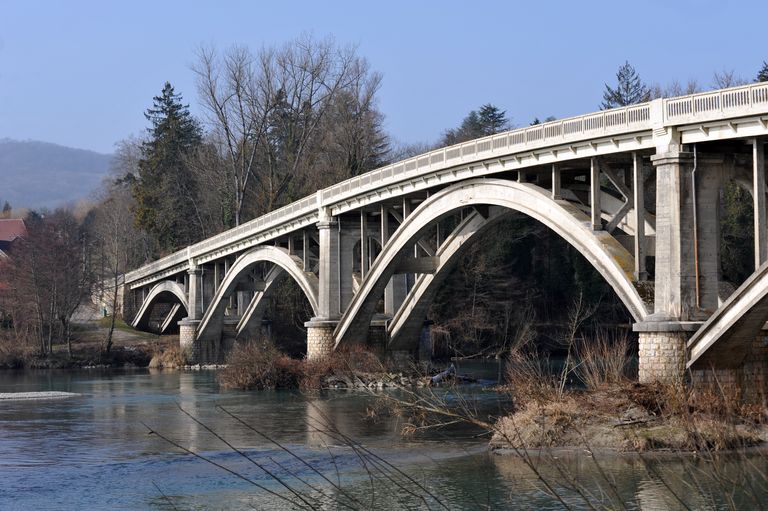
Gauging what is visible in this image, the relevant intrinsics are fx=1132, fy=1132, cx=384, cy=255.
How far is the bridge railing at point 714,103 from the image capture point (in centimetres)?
2488

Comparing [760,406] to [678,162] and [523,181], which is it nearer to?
[678,162]

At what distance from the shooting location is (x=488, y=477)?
20.2 meters

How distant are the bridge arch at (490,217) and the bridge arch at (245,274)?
Result: 395 cm

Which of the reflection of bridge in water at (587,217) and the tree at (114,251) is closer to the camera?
the reflection of bridge in water at (587,217)

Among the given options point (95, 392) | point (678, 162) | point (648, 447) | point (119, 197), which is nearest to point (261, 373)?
point (95, 392)

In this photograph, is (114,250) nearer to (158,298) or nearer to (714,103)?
(158,298)

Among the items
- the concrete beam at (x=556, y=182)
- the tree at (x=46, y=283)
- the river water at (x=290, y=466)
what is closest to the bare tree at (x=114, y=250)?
the tree at (x=46, y=283)

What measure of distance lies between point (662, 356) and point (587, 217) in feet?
21.2

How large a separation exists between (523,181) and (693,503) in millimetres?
18902

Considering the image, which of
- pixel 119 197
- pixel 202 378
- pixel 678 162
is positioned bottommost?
pixel 202 378

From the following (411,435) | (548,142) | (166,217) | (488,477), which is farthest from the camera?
(166,217)

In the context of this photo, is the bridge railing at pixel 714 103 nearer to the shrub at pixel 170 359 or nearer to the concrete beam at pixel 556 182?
the concrete beam at pixel 556 182

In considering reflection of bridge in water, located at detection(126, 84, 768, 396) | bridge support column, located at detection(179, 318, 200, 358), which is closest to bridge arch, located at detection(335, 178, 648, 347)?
reflection of bridge in water, located at detection(126, 84, 768, 396)

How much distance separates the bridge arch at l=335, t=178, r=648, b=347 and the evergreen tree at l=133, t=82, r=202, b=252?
138ft
